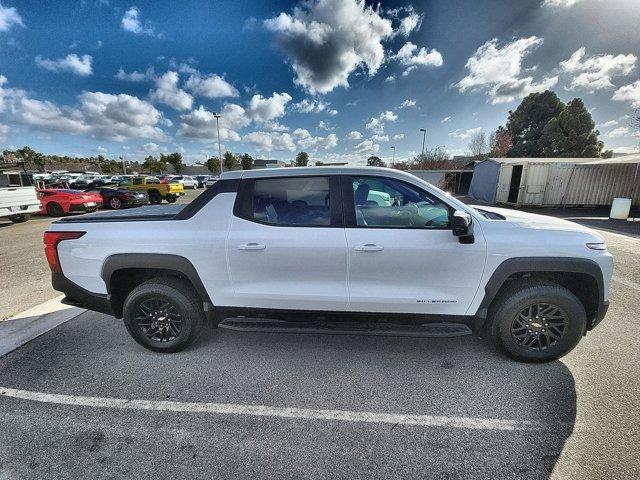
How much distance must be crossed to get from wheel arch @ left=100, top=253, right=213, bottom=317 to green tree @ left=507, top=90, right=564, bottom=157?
4220 centimetres

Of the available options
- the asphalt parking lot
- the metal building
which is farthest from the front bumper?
the metal building

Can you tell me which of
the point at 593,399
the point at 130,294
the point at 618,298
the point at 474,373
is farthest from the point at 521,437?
the point at 618,298

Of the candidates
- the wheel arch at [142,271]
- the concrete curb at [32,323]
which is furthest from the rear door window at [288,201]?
the concrete curb at [32,323]

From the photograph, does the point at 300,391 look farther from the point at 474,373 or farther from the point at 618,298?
the point at 618,298

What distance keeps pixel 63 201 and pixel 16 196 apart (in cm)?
225

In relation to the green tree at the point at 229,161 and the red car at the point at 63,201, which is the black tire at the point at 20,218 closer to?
the red car at the point at 63,201

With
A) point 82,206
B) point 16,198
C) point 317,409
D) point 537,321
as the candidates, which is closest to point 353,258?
point 317,409

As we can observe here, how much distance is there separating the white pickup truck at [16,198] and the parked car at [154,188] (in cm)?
662

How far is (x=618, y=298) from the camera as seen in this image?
4.32m

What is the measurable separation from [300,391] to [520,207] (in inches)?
706

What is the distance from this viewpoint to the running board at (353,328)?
2658mm

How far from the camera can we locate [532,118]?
38.2 m

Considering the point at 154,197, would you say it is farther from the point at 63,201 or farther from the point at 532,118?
the point at 532,118

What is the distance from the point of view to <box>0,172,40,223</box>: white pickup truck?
10078mm
